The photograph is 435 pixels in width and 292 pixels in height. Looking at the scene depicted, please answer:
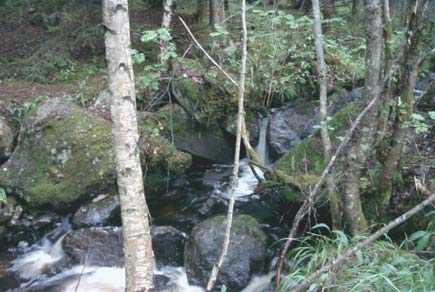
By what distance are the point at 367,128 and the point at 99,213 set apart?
13.9 feet

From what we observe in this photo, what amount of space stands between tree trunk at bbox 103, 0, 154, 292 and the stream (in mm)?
1661

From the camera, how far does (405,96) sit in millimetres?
4281

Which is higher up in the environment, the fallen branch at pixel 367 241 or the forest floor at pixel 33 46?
the forest floor at pixel 33 46

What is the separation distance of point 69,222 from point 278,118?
4.35m

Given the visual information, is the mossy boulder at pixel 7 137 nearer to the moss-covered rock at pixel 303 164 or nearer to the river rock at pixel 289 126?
the moss-covered rock at pixel 303 164

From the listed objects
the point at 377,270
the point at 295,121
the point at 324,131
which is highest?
the point at 324,131

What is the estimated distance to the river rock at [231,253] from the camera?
5.29m

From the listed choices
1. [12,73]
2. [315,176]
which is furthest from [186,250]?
[12,73]

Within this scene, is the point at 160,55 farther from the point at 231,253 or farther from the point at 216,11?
the point at 216,11

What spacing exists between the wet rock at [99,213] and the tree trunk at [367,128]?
3.67 meters

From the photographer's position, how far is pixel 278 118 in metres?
8.58

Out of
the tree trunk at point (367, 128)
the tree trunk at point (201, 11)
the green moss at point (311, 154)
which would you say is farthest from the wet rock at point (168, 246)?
the tree trunk at point (201, 11)

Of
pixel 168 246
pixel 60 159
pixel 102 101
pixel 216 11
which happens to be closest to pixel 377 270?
pixel 168 246

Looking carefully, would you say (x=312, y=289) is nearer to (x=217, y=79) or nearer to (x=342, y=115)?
(x=342, y=115)
